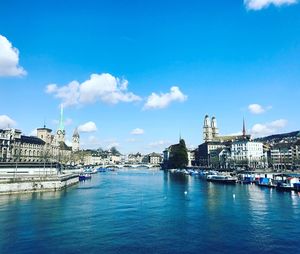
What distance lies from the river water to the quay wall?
11404 millimetres

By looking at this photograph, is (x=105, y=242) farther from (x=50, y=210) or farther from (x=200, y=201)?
(x=200, y=201)

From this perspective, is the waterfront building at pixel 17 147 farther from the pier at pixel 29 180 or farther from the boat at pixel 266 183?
the boat at pixel 266 183

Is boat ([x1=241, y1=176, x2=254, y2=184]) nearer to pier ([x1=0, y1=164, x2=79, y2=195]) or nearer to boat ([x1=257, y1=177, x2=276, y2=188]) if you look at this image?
boat ([x1=257, y1=177, x2=276, y2=188])

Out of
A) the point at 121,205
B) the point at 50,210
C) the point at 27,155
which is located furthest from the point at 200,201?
the point at 27,155

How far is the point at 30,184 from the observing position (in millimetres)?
80500

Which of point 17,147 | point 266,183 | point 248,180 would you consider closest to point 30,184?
point 266,183

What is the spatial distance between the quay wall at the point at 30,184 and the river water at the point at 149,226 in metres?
11.4

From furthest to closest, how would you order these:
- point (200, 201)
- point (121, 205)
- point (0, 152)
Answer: point (0, 152) < point (200, 201) < point (121, 205)

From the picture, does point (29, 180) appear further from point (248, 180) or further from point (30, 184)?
point (248, 180)

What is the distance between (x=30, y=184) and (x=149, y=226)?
4725cm

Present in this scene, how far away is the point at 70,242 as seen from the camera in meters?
36.0

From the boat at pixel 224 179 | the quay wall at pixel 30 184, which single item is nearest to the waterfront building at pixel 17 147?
the quay wall at pixel 30 184

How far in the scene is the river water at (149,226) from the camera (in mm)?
34625

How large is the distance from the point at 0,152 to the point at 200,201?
388 ft
